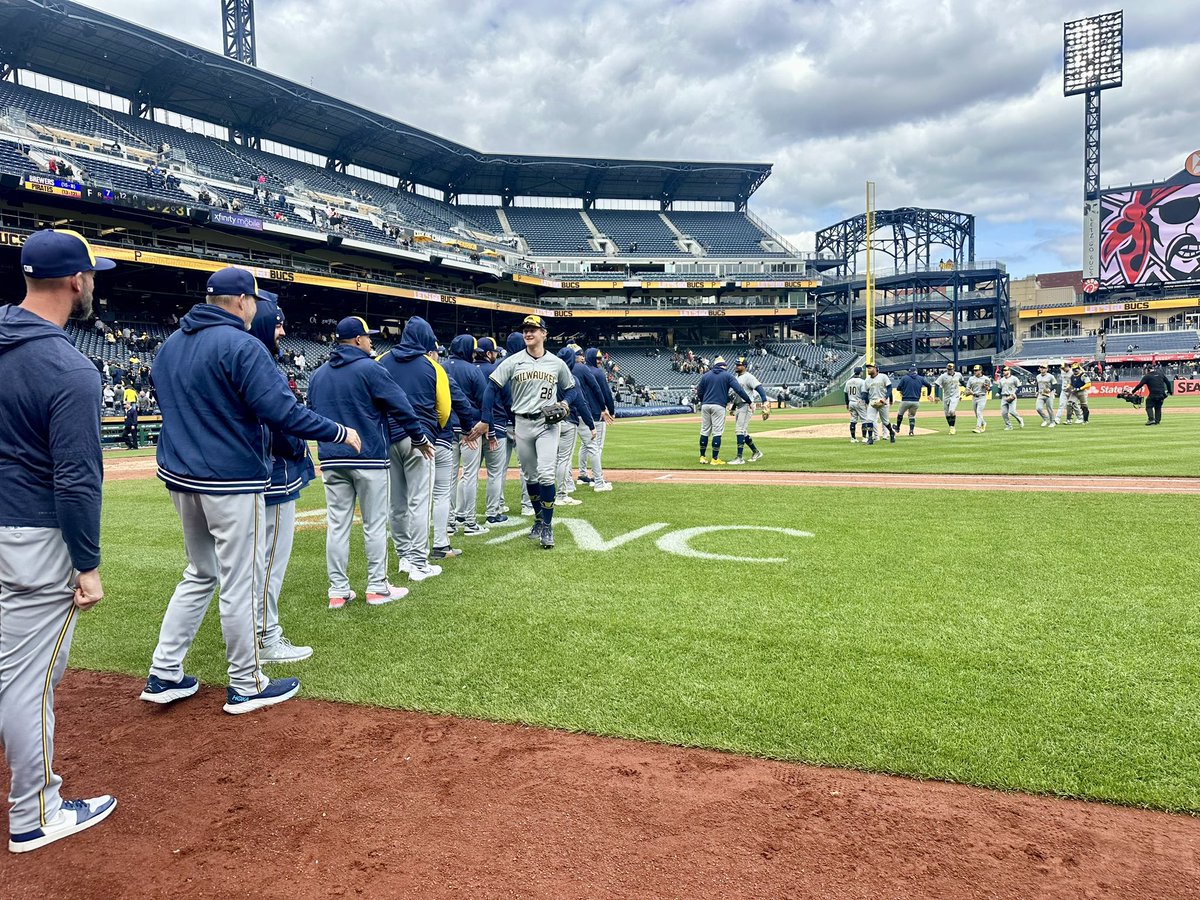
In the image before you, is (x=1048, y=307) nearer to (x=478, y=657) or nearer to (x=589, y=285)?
(x=589, y=285)

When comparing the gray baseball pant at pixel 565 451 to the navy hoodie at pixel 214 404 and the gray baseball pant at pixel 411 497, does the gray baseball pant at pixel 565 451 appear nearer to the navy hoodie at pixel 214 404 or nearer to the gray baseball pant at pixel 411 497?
the gray baseball pant at pixel 411 497

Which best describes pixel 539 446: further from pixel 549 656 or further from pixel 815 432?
pixel 815 432

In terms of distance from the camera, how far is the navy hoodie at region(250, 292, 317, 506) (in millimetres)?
4191

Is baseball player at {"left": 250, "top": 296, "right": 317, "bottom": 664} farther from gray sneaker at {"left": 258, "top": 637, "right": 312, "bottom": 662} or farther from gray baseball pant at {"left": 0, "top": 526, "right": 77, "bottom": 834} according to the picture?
gray baseball pant at {"left": 0, "top": 526, "right": 77, "bottom": 834}

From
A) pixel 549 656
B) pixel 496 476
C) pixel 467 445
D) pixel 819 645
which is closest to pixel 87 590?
pixel 549 656

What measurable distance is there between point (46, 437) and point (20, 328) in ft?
1.29

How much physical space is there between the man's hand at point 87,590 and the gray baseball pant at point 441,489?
13.1 feet

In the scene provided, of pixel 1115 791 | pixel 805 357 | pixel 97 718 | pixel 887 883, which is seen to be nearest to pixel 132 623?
pixel 97 718

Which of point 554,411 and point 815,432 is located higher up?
point 554,411

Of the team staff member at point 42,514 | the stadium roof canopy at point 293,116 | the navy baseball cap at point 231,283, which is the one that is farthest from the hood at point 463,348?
the stadium roof canopy at point 293,116

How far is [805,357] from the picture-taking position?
5709cm

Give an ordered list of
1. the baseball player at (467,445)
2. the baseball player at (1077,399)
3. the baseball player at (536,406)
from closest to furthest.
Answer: the baseball player at (536,406)
the baseball player at (467,445)
the baseball player at (1077,399)

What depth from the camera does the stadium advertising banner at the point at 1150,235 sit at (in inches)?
2089

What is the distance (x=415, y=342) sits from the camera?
6.23 metres
